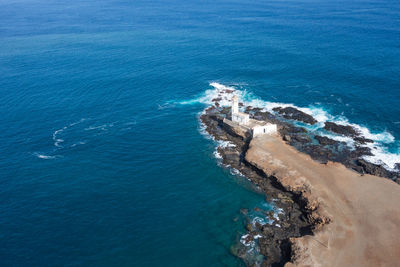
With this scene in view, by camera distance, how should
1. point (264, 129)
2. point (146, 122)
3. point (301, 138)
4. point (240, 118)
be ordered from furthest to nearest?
point (146, 122)
point (240, 118)
point (301, 138)
point (264, 129)

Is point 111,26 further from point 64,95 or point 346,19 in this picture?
point 346,19

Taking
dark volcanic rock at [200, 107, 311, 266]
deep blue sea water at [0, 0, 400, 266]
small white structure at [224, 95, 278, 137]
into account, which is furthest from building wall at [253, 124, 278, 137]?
deep blue sea water at [0, 0, 400, 266]

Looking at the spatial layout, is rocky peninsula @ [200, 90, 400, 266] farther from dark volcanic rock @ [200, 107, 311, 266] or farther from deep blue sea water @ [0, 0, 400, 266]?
deep blue sea water @ [0, 0, 400, 266]

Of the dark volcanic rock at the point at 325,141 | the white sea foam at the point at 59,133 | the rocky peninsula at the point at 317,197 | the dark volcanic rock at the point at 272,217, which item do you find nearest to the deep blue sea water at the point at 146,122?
the white sea foam at the point at 59,133

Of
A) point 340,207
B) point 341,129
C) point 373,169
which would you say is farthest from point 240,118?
point 340,207

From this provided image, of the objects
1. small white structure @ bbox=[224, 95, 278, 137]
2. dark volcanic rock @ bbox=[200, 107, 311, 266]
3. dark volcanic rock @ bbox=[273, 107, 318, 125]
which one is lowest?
dark volcanic rock @ bbox=[200, 107, 311, 266]

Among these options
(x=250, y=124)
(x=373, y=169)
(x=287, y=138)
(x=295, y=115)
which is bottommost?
(x=373, y=169)

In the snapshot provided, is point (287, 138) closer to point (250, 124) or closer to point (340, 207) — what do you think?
point (250, 124)
